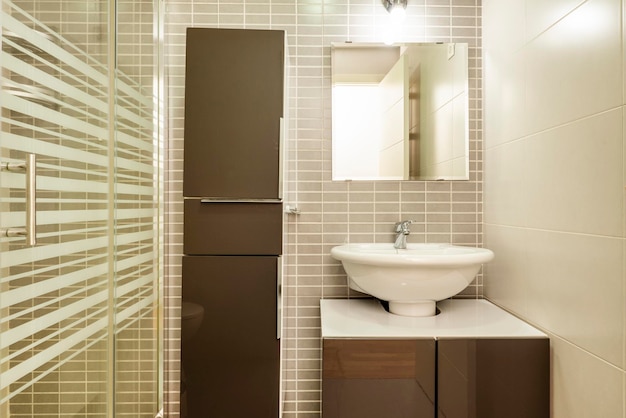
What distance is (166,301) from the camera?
171cm

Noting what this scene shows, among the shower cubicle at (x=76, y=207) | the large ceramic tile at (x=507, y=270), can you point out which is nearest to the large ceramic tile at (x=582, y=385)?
the large ceramic tile at (x=507, y=270)

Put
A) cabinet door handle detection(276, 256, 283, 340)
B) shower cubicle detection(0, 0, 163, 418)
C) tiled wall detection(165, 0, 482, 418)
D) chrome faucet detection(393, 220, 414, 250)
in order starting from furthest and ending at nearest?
tiled wall detection(165, 0, 482, 418)
chrome faucet detection(393, 220, 414, 250)
cabinet door handle detection(276, 256, 283, 340)
shower cubicle detection(0, 0, 163, 418)

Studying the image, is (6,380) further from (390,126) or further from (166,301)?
(390,126)

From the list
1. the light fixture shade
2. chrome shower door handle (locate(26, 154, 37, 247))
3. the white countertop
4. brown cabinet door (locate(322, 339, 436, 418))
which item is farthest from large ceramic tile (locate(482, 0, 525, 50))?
chrome shower door handle (locate(26, 154, 37, 247))

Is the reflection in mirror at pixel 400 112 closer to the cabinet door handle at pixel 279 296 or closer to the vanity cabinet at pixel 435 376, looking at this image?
the cabinet door handle at pixel 279 296

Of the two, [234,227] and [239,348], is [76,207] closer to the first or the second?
[234,227]

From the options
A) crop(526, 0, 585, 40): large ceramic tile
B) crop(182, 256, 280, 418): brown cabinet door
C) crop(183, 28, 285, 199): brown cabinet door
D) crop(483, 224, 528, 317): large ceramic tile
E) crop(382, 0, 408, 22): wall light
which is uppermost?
crop(382, 0, 408, 22): wall light

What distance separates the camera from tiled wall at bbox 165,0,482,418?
5.63ft

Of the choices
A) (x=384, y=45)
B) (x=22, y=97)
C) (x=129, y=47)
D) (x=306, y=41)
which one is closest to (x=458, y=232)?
(x=384, y=45)

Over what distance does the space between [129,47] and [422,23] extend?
118 cm

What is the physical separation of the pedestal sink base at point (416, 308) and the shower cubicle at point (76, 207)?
2.98 ft

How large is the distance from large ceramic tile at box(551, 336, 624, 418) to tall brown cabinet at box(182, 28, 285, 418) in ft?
2.93

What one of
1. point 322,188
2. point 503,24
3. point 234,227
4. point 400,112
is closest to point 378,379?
point 234,227

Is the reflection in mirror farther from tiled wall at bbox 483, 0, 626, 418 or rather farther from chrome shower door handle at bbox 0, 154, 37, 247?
chrome shower door handle at bbox 0, 154, 37, 247
